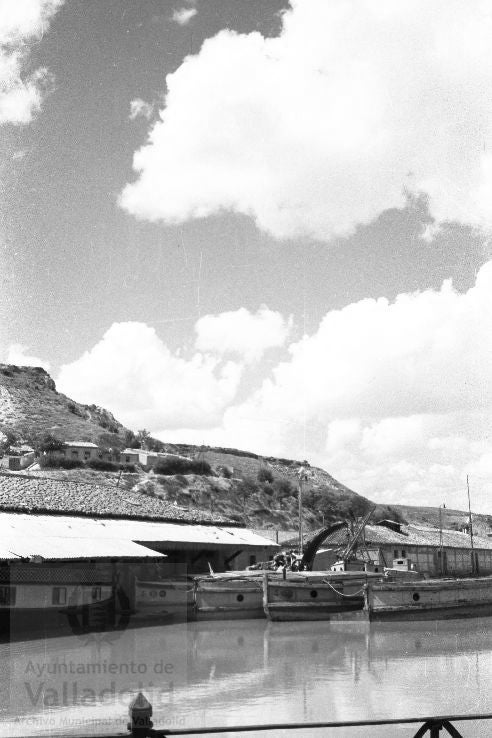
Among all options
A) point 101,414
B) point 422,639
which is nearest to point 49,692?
point 422,639

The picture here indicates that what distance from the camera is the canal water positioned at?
13.0m

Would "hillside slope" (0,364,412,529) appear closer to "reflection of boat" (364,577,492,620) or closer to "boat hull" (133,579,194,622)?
"reflection of boat" (364,577,492,620)

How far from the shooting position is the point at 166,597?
29.9 metres

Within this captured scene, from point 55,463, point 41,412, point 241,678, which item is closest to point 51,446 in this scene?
point 55,463

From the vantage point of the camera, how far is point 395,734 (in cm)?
1165

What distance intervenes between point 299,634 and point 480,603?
1092 centimetres

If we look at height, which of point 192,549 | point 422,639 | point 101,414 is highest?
point 101,414

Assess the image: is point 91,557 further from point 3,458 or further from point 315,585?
point 3,458

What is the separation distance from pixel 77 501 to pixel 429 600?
16488mm

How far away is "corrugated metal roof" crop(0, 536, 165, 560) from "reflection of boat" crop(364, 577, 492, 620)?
925 cm

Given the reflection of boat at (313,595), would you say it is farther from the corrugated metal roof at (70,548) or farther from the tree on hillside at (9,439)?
the tree on hillside at (9,439)

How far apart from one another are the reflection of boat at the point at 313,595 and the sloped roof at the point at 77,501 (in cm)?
833

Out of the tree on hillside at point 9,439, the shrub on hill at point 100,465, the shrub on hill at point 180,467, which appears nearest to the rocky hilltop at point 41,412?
the tree on hillside at point 9,439

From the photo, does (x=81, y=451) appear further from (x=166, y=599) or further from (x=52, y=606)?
(x=52, y=606)
